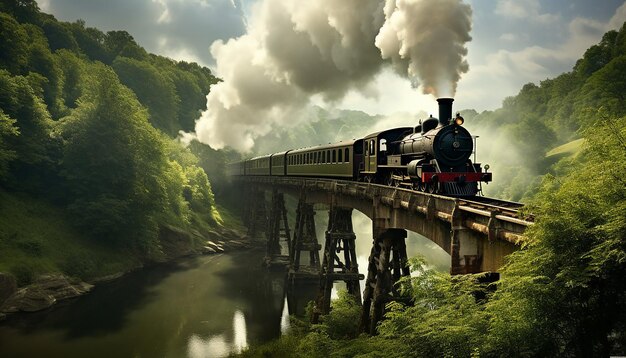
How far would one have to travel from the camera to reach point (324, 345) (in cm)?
1490

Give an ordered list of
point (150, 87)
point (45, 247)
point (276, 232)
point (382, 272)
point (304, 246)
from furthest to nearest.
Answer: point (150, 87)
point (276, 232)
point (304, 246)
point (45, 247)
point (382, 272)

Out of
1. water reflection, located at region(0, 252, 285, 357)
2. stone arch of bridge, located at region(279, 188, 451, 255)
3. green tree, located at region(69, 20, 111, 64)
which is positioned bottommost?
water reflection, located at region(0, 252, 285, 357)

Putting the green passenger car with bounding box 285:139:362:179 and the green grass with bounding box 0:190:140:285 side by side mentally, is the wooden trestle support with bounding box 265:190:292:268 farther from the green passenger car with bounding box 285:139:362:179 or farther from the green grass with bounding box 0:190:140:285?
the green grass with bounding box 0:190:140:285

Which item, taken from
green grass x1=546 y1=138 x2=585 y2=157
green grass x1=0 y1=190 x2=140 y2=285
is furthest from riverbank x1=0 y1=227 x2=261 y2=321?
green grass x1=546 y1=138 x2=585 y2=157

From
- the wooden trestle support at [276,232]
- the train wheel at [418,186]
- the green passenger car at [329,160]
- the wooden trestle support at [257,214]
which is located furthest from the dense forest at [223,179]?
the wooden trestle support at [276,232]

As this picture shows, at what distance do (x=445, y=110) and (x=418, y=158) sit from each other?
7.28 ft

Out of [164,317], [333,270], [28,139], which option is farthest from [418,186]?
[28,139]

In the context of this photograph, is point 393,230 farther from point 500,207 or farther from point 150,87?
point 150,87

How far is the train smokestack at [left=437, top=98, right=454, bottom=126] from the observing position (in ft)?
54.2

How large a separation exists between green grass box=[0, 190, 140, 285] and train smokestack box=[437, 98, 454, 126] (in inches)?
961

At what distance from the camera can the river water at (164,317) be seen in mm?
19219

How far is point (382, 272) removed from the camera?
1552cm

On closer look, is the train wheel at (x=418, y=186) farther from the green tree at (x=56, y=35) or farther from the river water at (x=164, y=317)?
the green tree at (x=56, y=35)

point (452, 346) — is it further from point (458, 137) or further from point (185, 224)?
point (185, 224)
